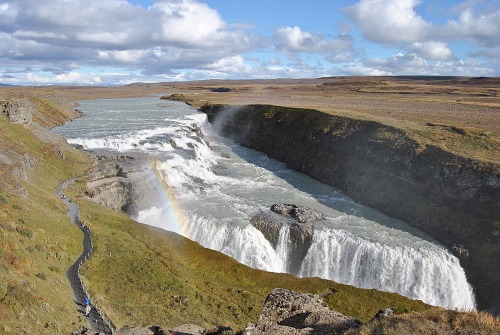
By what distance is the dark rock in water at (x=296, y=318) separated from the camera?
46.0 ft

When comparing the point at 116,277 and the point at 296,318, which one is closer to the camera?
the point at 296,318

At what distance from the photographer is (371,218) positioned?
155 feet

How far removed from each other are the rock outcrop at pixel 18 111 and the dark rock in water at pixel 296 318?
57.3 m

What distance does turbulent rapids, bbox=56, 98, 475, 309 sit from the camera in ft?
124

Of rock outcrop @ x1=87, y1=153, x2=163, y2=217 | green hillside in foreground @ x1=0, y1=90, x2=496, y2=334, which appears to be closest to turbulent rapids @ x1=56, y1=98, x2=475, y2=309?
rock outcrop @ x1=87, y1=153, x2=163, y2=217

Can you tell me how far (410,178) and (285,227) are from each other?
64.6 feet

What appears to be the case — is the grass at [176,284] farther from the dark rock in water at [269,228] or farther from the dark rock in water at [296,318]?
the dark rock in water at [296,318]

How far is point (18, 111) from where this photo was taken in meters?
60.7

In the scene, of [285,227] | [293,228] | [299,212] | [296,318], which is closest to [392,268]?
[293,228]

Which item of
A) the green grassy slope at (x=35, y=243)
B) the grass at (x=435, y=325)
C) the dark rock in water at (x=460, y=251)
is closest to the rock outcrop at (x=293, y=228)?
the dark rock in water at (x=460, y=251)

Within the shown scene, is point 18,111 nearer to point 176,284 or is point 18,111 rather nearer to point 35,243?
point 35,243

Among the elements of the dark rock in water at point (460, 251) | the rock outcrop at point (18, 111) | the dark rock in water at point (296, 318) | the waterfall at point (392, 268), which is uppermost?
the rock outcrop at point (18, 111)

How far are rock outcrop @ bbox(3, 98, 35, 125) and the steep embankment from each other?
4408 cm

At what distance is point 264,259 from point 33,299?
24.3 metres
